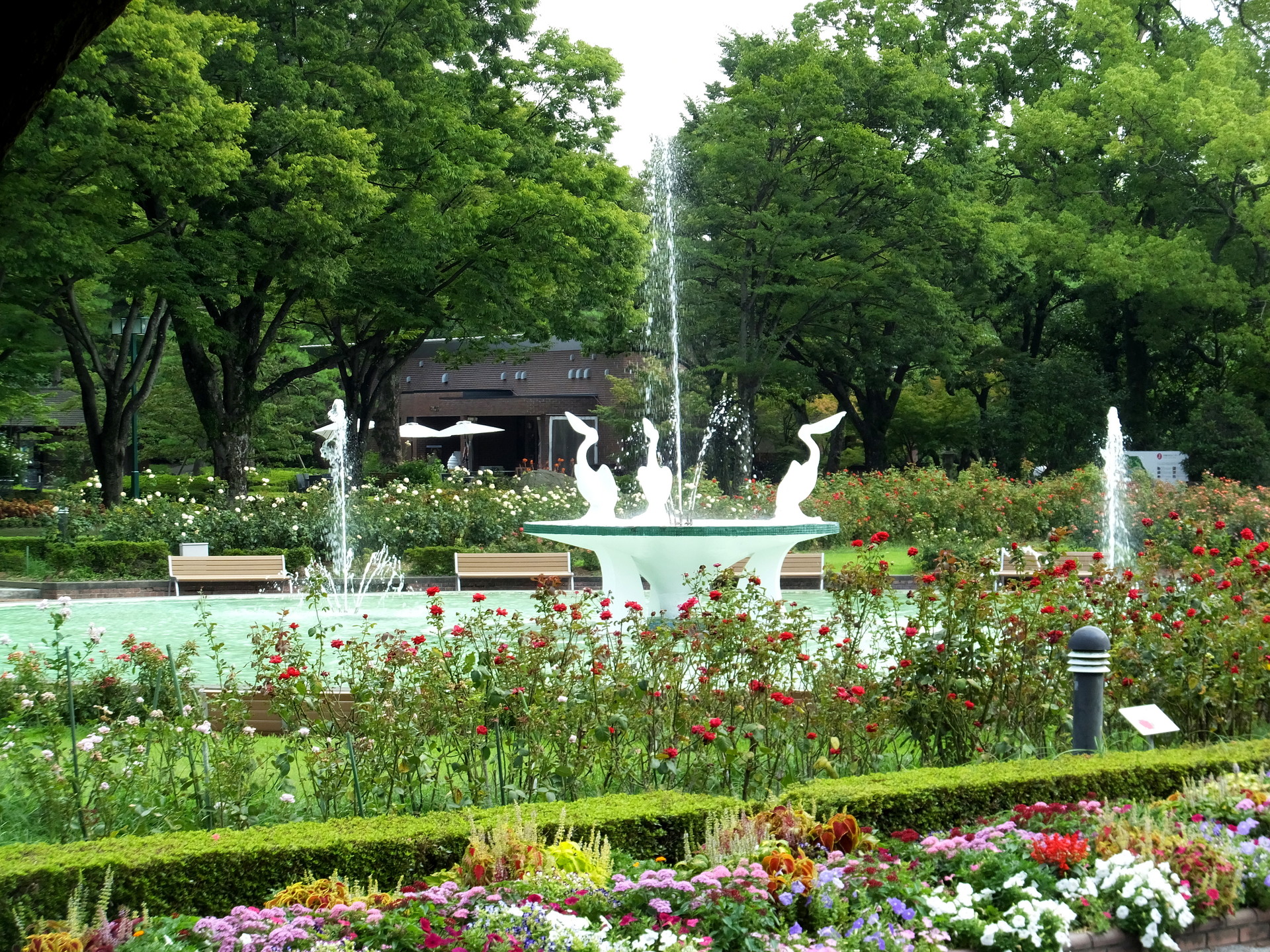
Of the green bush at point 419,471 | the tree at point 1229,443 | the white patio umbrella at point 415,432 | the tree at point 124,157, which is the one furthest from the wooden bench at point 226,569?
the white patio umbrella at point 415,432

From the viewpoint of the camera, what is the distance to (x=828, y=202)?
3584 cm

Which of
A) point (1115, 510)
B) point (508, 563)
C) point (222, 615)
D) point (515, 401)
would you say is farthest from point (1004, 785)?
point (515, 401)

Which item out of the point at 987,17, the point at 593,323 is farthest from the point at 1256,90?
the point at 593,323

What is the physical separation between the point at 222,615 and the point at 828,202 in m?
23.7

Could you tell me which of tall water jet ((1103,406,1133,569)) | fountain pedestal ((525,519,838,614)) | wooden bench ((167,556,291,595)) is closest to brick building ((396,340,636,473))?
tall water jet ((1103,406,1133,569))

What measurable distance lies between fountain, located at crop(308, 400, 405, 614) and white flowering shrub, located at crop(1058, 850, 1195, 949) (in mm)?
13422

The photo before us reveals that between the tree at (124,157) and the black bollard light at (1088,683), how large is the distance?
18121 millimetres

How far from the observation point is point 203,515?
22.5 metres

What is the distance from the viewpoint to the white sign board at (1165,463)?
33.8 metres

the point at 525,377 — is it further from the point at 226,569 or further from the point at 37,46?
the point at 37,46

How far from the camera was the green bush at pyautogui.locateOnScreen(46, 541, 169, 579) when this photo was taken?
20156 millimetres

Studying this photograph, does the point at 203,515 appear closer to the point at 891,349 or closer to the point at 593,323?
the point at 593,323

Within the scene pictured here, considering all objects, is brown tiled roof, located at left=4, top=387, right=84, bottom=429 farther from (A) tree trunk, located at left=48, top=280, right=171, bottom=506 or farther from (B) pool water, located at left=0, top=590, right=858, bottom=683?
(B) pool water, located at left=0, top=590, right=858, bottom=683

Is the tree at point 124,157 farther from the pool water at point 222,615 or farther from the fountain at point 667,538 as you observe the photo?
the fountain at point 667,538
